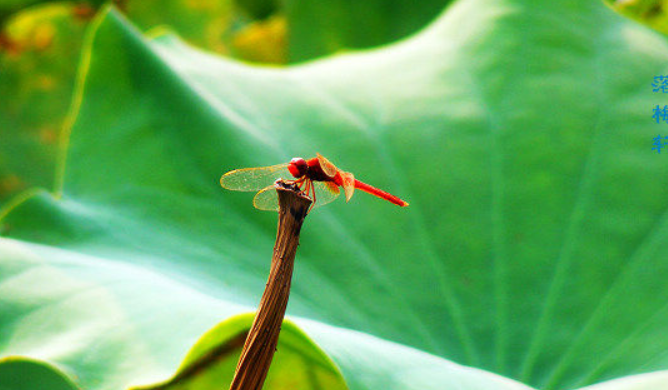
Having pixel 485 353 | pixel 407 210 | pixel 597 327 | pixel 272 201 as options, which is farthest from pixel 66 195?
pixel 597 327

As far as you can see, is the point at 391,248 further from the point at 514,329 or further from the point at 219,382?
the point at 219,382

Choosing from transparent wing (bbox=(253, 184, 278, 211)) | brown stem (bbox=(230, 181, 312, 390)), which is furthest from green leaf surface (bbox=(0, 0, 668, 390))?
brown stem (bbox=(230, 181, 312, 390))

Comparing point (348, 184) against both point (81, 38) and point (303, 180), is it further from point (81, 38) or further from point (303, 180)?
point (81, 38)

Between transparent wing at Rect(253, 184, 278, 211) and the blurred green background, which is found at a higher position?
the blurred green background

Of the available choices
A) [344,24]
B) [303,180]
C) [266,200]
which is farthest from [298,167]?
[344,24]

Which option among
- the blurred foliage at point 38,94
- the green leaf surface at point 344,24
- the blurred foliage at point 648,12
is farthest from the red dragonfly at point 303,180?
the blurred foliage at point 38,94

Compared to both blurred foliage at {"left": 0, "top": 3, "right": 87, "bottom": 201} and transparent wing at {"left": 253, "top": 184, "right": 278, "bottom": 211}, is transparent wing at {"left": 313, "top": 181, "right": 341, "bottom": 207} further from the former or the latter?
blurred foliage at {"left": 0, "top": 3, "right": 87, "bottom": 201}
